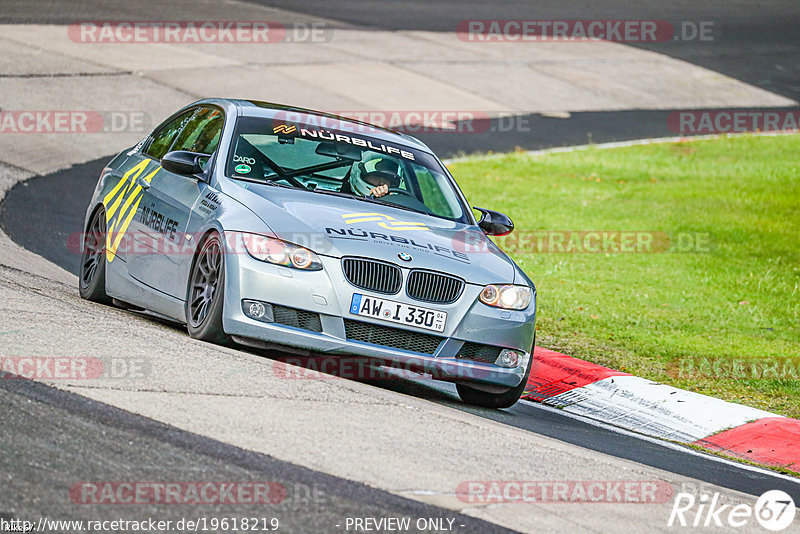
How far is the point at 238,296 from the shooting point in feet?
23.2

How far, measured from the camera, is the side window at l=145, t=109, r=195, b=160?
9.20 m

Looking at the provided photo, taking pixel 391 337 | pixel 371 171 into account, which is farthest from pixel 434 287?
pixel 371 171

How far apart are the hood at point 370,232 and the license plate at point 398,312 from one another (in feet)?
0.84

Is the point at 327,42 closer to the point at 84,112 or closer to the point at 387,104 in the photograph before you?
the point at 387,104

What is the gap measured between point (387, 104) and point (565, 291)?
10511 mm

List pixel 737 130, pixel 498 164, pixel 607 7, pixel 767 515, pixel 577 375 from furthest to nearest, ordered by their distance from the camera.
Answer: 1. pixel 607 7
2. pixel 737 130
3. pixel 498 164
4. pixel 577 375
5. pixel 767 515

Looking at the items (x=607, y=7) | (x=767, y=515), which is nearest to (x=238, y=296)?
(x=767, y=515)
